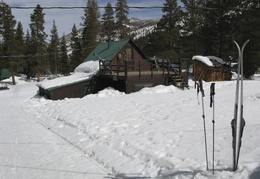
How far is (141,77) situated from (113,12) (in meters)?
37.4

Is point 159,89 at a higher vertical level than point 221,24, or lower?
lower

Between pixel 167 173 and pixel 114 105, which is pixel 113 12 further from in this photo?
pixel 167 173

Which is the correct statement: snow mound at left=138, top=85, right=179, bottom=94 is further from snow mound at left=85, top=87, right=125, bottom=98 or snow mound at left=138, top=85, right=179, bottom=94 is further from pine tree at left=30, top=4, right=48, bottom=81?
pine tree at left=30, top=4, right=48, bottom=81

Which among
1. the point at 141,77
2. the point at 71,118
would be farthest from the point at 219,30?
the point at 71,118

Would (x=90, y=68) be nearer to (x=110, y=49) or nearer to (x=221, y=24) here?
(x=110, y=49)

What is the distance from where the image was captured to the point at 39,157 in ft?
23.4

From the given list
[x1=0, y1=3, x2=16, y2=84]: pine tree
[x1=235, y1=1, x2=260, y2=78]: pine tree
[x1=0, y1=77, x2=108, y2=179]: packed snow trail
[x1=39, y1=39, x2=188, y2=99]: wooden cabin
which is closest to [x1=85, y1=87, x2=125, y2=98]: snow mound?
[x1=39, y1=39, x2=188, y2=99]: wooden cabin

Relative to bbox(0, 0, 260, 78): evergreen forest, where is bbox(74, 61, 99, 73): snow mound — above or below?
below

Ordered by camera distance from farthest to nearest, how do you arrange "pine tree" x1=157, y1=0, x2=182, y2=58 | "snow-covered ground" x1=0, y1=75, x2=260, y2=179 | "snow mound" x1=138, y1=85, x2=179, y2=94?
"pine tree" x1=157, y1=0, x2=182, y2=58 < "snow mound" x1=138, y1=85, x2=179, y2=94 < "snow-covered ground" x1=0, y1=75, x2=260, y2=179

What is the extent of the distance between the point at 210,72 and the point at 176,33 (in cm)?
1647

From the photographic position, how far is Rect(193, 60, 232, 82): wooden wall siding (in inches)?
915

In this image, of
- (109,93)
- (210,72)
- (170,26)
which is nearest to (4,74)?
(170,26)

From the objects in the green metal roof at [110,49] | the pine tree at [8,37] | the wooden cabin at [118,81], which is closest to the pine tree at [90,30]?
the pine tree at [8,37]

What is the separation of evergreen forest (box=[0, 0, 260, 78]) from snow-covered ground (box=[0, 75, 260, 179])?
9462mm
